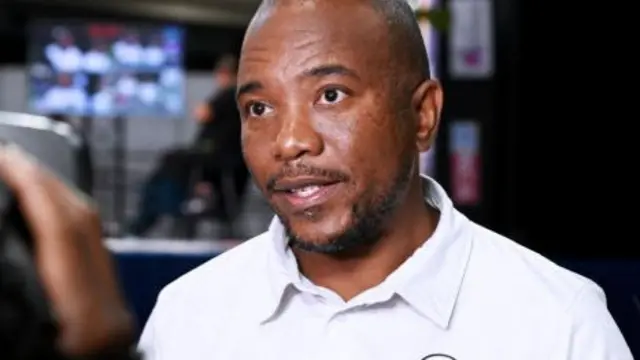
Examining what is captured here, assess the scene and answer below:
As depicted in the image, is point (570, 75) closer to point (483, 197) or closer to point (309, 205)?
point (483, 197)

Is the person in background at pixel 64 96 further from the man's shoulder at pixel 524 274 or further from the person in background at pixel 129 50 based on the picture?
the man's shoulder at pixel 524 274

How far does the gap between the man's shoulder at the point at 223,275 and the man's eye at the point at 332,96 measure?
217 mm

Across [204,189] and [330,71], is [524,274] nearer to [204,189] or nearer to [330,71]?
[330,71]

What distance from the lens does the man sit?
58.4 inches

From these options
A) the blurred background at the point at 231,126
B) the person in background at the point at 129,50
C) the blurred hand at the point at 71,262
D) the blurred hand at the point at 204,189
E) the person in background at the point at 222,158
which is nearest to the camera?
the blurred hand at the point at 71,262

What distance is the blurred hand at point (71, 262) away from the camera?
1.70 ft

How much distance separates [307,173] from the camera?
1.49 m

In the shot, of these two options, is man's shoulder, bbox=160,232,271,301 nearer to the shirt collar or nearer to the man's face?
the shirt collar

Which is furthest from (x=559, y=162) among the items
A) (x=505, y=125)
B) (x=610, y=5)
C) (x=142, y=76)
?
(x=142, y=76)

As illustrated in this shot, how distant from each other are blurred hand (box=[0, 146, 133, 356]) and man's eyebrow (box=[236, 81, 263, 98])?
97cm

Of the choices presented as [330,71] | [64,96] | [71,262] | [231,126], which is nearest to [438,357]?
[330,71]

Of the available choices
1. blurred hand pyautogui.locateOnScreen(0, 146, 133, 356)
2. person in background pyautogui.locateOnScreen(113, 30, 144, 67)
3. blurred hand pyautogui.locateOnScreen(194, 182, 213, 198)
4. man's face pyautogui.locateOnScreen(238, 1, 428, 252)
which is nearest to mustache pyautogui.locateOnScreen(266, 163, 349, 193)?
man's face pyautogui.locateOnScreen(238, 1, 428, 252)

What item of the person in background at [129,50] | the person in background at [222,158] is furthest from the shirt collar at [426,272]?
the person in background at [129,50]

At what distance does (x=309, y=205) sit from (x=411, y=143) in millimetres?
166
